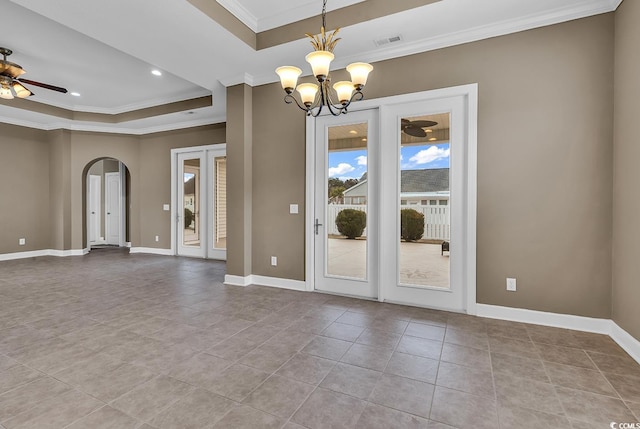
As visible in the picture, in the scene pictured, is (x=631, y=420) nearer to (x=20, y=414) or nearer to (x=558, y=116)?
(x=558, y=116)

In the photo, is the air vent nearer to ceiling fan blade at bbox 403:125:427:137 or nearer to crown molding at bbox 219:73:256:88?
ceiling fan blade at bbox 403:125:427:137

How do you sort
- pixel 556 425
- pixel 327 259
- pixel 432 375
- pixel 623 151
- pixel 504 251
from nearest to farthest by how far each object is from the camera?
pixel 556 425, pixel 432 375, pixel 623 151, pixel 504 251, pixel 327 259

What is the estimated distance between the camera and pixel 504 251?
10.4 feet

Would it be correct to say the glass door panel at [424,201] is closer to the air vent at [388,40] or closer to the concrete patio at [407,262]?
the concrete patio at [407,262]

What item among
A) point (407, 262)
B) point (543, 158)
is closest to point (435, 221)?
point (407, 262)

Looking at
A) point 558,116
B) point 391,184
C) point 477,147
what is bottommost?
point 391,184

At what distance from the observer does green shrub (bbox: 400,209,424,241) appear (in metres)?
3.57

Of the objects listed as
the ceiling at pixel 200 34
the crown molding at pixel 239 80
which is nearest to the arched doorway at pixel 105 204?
the ceiling at pixel 200 34

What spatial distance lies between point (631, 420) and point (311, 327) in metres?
2.20

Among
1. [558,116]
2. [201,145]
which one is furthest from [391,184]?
[201,145]

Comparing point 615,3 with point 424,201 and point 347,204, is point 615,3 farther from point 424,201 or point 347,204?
point 347,204

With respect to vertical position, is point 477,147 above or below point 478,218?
above

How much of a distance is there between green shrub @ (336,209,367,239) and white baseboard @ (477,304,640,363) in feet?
5.08

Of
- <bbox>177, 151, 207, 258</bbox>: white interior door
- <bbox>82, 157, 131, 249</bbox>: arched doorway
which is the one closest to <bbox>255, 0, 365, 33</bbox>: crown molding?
<bbox>177, 151, 207, 258</bbox>: white interior door
